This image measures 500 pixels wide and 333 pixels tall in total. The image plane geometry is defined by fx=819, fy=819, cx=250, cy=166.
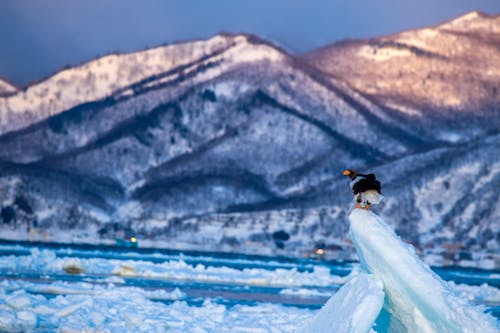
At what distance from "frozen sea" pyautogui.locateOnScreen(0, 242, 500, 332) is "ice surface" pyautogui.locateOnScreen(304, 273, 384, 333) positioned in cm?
180

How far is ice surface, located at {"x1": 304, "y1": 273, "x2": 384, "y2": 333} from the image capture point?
13.2m

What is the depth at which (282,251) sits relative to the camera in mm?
183250

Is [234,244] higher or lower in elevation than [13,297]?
higher

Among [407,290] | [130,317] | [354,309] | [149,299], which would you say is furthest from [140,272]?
[407,290]

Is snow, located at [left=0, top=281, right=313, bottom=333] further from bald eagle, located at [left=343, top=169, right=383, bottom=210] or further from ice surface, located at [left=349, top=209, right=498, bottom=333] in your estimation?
ice surface, located at [left=349, top=209, right=498, bottom=333]

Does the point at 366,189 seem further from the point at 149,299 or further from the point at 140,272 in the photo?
the point at 140,272

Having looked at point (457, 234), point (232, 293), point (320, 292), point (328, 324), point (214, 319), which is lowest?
point (328, 324)

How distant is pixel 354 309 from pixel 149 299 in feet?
82.7

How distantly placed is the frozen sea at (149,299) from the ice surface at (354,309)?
1800mm

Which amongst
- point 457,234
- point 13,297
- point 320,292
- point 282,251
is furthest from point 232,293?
point 457,234

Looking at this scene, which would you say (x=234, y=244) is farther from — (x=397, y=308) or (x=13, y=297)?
(x=397, y=308)

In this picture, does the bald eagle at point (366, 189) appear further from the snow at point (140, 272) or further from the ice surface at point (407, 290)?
the snow at point (140, 272)

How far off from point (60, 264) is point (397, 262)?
48298 millimetres

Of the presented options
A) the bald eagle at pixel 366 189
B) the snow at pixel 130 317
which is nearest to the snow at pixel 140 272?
the snow at pixel 130 317
